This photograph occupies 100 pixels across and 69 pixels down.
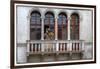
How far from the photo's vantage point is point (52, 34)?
6.23ft

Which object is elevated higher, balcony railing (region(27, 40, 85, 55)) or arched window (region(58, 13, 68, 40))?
arched window (region(58, 13, 68, 40))

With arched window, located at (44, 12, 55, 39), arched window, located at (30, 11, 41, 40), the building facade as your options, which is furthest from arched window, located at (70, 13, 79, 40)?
arched window, located at (30, 11, 41, 40)

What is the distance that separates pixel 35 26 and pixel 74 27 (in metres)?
0.47

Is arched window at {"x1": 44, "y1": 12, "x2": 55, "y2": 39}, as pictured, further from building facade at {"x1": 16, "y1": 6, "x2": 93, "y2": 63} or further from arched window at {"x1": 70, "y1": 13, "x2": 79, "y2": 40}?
arched window at {"x1": 70, "y1": 13, "x2": 79, "y2": 40}

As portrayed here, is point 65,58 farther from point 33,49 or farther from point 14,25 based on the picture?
point 14,25

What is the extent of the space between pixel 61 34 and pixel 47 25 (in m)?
0.20

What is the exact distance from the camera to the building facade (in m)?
1.80

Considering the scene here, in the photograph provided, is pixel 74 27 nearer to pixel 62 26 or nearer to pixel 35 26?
pixel 62 26

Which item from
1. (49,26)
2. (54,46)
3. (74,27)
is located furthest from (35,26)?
(74,27)

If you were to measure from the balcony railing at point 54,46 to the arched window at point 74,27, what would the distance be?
0.20 ft

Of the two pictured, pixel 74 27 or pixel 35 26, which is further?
pixel 74 27

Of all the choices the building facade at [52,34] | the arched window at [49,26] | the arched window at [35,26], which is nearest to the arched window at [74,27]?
the building facade at [52,34]

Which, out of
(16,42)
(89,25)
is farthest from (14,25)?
(89,25)

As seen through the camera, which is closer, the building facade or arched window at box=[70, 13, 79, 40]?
the building facade
